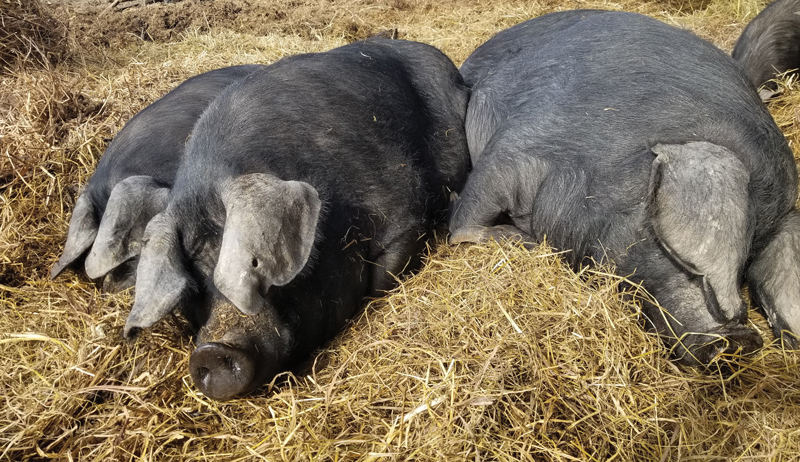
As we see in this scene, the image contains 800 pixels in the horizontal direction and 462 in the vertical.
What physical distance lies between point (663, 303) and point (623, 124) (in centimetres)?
89

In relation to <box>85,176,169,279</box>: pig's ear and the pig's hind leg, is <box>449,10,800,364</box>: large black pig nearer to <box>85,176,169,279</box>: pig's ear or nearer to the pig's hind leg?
the pig's hind leg

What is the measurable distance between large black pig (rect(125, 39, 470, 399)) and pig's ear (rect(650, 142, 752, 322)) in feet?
4.22

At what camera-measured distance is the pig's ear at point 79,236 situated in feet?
10.7

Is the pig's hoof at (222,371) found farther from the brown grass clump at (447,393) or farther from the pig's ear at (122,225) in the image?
the pig's ear at (122,225)

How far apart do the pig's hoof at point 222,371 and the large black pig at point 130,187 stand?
79cm

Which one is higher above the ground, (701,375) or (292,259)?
(292,259)

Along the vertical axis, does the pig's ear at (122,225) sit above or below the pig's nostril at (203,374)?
above

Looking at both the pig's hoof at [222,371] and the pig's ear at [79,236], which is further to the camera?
the pig's ear at [79,236]

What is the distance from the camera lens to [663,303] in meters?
2.69

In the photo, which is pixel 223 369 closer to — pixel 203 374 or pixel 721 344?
pixel 203 374

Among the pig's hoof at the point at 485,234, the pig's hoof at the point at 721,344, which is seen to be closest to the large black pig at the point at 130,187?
the pig's hoof at the point at 485,234

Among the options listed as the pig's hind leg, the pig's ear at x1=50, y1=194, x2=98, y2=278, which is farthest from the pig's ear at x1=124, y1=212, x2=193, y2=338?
the pig's hind leg

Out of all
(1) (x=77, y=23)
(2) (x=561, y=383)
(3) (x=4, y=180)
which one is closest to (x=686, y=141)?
(2) (x=561, y=383)

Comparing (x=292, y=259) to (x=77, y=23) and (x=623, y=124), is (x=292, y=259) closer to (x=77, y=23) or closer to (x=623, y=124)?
(x=623, y=124)
